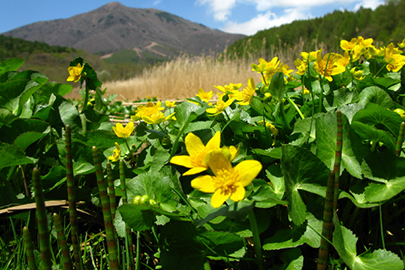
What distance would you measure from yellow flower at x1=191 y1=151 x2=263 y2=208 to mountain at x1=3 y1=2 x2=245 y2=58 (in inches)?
4764

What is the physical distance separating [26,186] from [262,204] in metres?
0.99

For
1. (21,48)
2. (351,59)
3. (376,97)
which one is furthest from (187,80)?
(21,48)

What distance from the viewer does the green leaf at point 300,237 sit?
1.92ft

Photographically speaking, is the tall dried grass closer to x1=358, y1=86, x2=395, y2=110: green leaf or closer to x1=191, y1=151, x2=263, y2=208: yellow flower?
x1=358, y1=86, x2=395, y2=110: green leaf

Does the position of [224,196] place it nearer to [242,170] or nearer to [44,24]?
[242,170]

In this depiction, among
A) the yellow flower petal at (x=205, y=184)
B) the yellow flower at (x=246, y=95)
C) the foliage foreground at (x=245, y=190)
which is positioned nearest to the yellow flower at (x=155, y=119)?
the foliage foreground at (x=245, y=190)

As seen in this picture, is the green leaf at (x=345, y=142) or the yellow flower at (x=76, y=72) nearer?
the green leaf at (x=345, y=142)

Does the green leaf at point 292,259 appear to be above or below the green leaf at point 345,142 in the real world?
below

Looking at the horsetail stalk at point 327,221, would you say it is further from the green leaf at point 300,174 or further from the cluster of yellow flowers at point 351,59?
the cluster of yellow flowers at point 351,59

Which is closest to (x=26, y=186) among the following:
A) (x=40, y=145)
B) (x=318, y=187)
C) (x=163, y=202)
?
(x=40, y=145)

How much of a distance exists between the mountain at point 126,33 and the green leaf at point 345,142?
121 meters

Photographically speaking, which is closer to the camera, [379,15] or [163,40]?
[379,15]

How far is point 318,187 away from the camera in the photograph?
61 cm

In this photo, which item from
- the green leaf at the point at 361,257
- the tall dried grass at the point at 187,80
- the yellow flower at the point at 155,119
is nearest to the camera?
the green leaf at the point at 361,257
